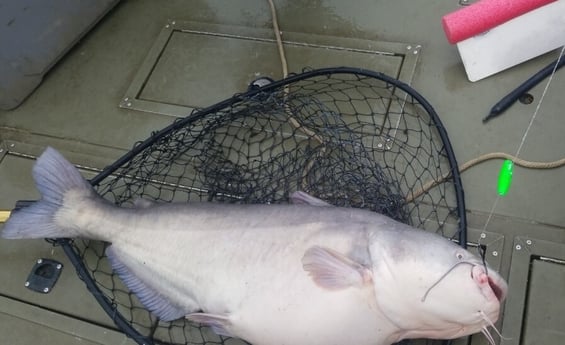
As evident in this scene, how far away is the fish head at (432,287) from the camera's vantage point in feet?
4.27

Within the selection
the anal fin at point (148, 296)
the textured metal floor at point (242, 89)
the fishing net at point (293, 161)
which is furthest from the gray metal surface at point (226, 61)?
the anal fin at point (148, 296)

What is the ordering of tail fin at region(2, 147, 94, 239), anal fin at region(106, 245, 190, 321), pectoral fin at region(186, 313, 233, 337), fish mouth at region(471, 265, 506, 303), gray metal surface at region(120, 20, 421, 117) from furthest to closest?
1. gray metal surface at region(120, 20, 421, 117)
2. tail fin at region(2, 147, 94, 239)
3. anal fin at region(106, 245, 190, 321)
4. pectoral fin at region(186, 313, 233, 337)
5. fish mouth at region(471, 265, 506, 303)

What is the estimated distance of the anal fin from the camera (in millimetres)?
1632

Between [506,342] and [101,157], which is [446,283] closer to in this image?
[506,342]

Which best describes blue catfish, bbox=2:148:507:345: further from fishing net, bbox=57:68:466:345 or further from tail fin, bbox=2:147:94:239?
fishing net, bbox=57:68:466:345

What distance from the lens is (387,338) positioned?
140 cm

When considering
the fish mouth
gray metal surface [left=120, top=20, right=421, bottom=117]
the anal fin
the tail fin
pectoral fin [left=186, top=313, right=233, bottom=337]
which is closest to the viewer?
the fish mouth

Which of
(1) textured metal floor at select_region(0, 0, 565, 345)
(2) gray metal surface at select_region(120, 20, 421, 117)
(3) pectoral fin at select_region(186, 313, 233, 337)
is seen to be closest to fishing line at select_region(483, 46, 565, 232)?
(1) textured metal floor at select_region(0, 0, 565, 345)

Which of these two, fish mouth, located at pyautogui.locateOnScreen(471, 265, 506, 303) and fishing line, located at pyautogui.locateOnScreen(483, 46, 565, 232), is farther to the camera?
fishing line, located at pyautogui.locateOnScreen(483, 46, 565, 232)

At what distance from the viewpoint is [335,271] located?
138 cm

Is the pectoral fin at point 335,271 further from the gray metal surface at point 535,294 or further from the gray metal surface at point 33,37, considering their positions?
the gray metal surface at point 33,37

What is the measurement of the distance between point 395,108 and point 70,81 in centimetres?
142

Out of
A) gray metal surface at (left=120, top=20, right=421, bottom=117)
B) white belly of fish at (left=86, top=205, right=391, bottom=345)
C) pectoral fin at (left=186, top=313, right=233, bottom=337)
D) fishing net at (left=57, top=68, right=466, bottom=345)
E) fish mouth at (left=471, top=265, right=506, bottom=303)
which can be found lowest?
pectoral fin at (left=186, top=313, right=233, bottom=337)

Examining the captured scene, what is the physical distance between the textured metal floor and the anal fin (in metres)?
0.20
